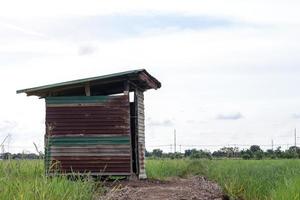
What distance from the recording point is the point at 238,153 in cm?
4728

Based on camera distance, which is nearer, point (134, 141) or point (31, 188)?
point (31, 188)

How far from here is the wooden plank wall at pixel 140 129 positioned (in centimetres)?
1633

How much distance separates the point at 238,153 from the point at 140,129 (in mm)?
31666

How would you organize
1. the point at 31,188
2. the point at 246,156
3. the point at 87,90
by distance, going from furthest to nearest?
the point at 246,156 → the point at 87,90 → the point at 31,188

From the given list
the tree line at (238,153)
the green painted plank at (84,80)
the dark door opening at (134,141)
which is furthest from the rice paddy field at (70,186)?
the tree line at (238,153)

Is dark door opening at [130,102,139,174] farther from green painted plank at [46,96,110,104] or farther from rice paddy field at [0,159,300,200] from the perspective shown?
rice paddy field at [0,159,300,200]

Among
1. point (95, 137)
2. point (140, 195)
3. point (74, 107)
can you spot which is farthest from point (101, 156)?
point (140, 195)

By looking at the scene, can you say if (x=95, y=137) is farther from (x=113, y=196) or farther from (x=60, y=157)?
(x=113, y=196)

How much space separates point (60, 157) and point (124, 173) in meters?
1.69

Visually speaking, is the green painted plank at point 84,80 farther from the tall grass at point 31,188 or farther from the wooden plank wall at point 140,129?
the tall grass at point 31,188

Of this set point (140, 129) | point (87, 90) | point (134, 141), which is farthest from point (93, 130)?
point (140, 129)

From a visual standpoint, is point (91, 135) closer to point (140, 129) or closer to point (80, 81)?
point (80, 81)

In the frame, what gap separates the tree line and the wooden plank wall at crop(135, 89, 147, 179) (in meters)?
21.0

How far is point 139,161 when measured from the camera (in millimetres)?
16125
